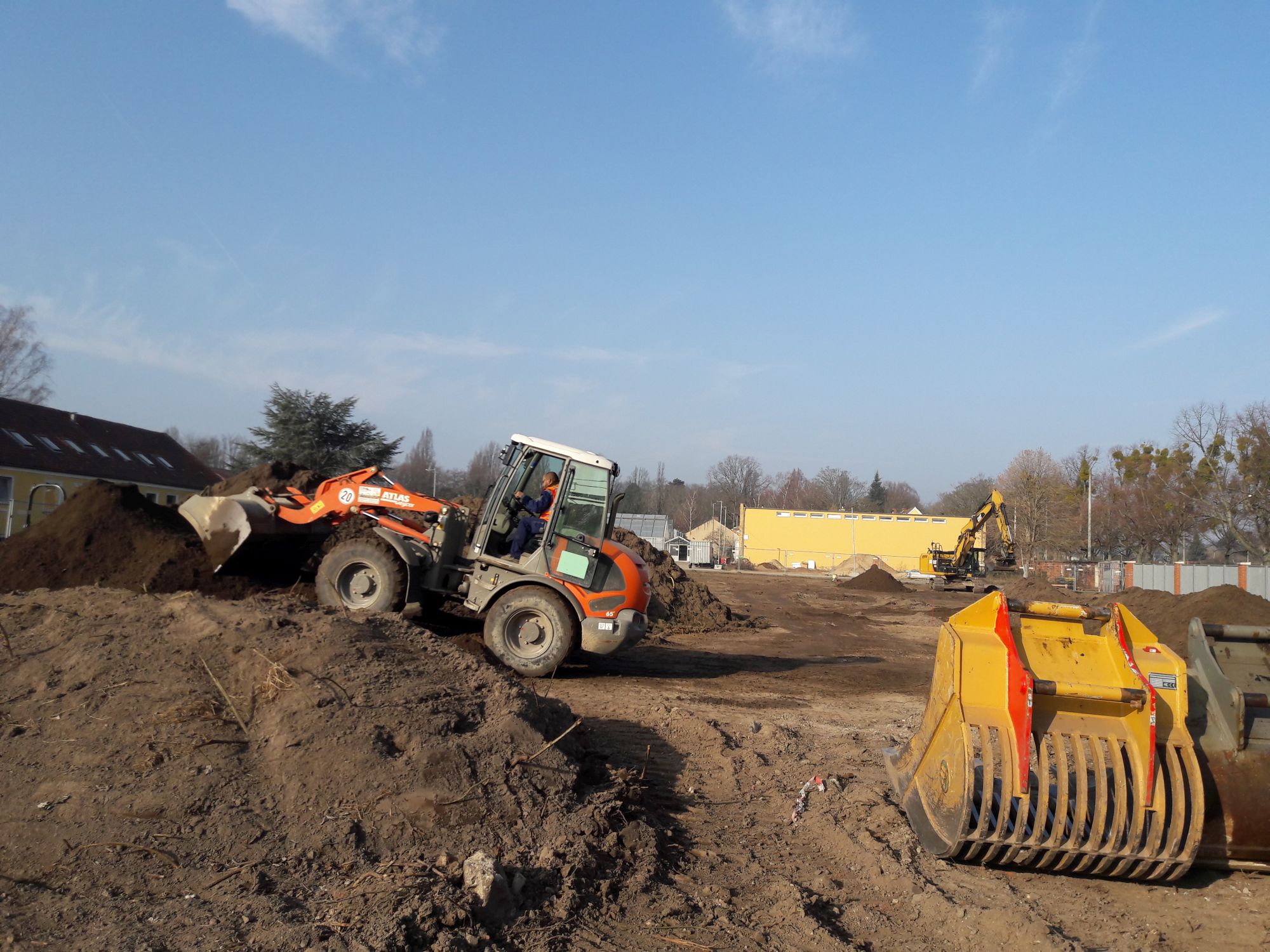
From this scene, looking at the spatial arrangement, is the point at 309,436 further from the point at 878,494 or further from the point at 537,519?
the point at 878,494

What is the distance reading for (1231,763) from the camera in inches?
194

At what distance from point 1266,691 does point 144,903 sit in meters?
5.81

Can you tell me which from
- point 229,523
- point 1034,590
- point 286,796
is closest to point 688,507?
point 1034,590

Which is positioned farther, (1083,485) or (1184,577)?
(1083,485)

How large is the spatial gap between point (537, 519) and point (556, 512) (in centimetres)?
23

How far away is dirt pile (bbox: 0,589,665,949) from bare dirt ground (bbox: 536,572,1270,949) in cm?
41

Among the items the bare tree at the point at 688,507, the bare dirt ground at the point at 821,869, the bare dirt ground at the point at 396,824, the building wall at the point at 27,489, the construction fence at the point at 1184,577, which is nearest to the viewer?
the bare dirt ground at the point at 396,824

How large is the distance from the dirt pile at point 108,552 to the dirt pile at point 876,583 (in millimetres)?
29034

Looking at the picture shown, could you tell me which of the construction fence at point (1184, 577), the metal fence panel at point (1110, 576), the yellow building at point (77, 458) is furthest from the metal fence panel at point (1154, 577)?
the yellow building at point (77, 458)

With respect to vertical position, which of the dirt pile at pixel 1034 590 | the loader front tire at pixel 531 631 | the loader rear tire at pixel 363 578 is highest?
the dirt pile at pixel 1034 590

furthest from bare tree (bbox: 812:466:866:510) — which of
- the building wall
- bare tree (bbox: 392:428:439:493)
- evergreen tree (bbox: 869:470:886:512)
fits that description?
the building wall

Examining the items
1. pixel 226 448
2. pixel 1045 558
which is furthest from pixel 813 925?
pixel 226 448

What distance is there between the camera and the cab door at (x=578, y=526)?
10031 millimetres

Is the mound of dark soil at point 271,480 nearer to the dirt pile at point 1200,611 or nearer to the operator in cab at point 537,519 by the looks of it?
the operator in cab at point 537,519
